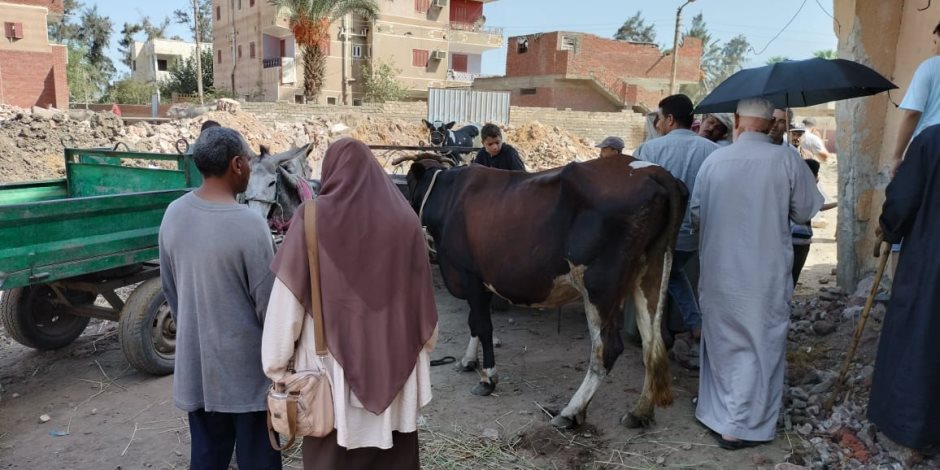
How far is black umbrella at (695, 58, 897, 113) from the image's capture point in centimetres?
384

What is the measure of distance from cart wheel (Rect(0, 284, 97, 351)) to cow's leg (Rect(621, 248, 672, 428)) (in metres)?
4.53

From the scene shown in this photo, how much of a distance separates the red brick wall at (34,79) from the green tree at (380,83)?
15115mm

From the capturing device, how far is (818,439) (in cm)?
376

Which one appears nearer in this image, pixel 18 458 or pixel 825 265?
pixel 18 458

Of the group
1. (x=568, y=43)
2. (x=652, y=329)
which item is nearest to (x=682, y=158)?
(x=652, y=329)

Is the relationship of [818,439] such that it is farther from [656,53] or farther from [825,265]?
[656,53]

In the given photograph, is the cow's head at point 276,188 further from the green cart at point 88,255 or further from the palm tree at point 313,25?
the palm tree at point 313,25

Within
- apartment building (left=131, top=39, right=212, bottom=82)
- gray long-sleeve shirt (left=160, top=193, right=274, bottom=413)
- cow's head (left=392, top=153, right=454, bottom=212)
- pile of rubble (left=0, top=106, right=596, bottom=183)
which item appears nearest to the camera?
gray long-sleeve shirt (left=160, top=193, right=274, bottom=413)

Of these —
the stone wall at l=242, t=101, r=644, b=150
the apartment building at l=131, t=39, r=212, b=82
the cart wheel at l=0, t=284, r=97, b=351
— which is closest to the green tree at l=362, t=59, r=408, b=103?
the stone wall at l=242, t=101, r=644, b=150

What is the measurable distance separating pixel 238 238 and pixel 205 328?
1.33 ft

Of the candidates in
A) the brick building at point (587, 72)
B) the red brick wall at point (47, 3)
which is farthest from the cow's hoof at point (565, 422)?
the brick building at point (587, 72)

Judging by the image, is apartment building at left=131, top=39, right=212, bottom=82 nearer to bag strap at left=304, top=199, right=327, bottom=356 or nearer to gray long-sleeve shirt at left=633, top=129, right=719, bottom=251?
gray long-sleeve shirt at left=633, top=129, right=719, bottom=251

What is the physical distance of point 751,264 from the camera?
3697 mm

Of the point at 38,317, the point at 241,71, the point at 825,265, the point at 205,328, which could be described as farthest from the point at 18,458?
the point at 241,71
